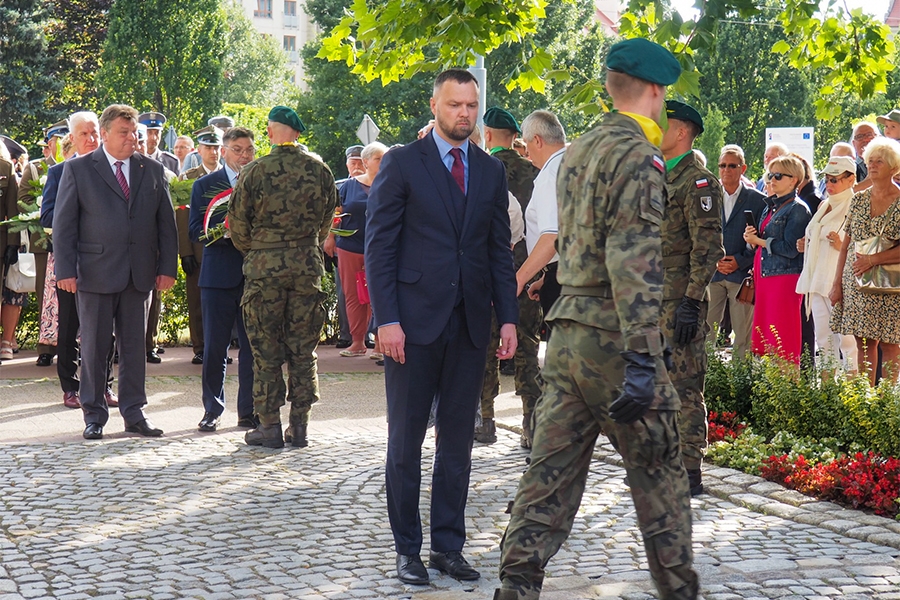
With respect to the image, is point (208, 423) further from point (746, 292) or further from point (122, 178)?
point (746, 292)

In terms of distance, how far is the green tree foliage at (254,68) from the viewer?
7838cm

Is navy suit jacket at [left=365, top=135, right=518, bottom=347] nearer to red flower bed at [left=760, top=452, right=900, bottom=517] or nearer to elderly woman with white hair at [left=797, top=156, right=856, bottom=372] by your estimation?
red flower bed at [left=760, top=452, right=900, bottom=517]

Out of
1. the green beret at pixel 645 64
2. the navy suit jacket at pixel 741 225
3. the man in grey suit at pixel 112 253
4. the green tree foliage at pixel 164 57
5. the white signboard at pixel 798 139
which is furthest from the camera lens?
the green tree foliage at pixel 164 57

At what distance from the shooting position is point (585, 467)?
179 inches

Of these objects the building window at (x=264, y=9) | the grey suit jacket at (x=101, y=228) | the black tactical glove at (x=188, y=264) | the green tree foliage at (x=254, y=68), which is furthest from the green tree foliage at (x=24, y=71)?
the building window at (x=264, y=9)

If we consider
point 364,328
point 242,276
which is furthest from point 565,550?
point 364,328

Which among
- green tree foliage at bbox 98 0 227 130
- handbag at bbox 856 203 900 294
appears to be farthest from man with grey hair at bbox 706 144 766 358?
green tree foliage at bbox 98 0 227 130

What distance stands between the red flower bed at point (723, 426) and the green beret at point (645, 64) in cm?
466

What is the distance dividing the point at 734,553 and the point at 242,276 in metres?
4.92

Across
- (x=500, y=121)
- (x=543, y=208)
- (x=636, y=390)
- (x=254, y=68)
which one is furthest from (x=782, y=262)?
(x=254, y=68)

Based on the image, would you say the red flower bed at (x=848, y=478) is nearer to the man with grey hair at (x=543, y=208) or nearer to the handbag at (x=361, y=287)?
the man with grey hair at (x=543, y=208)

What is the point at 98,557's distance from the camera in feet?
19.0

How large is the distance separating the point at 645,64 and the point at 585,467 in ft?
4.96

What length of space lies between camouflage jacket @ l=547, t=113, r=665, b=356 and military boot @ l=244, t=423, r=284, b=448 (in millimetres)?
4613
